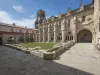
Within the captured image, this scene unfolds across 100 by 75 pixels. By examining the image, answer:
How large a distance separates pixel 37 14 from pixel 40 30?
17091 millimetres

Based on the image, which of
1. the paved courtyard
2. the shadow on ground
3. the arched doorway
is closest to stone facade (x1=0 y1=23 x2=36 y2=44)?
the arched doorway

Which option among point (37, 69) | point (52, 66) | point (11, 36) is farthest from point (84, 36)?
point (11, 36)

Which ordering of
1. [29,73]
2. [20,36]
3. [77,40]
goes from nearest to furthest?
1. [29,73]
2. [77,40]
3. [20,36]

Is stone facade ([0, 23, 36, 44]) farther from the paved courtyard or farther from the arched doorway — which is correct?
the paved courtyard

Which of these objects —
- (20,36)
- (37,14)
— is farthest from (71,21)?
(37,14)

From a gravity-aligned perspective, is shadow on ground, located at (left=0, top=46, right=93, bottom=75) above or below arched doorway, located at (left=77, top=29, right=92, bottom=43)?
below

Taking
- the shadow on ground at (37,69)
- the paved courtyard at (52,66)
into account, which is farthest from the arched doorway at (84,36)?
the shadow on ground at (37,69)

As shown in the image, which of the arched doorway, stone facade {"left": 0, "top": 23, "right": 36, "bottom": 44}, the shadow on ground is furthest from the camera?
stone facade {"left": 0, "top": 23, "right": 36, "bottom": 44}

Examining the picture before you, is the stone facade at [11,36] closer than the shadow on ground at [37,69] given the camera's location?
No

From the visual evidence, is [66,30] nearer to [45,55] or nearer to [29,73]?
[45,55]

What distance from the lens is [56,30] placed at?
1222 inches

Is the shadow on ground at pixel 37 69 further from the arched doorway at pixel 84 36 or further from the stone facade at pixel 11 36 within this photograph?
the stone facade at pixel 11 36

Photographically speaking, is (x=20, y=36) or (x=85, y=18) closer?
(x=85, y=18)

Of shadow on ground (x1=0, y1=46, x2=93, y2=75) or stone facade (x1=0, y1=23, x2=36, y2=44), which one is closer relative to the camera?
shadow on ground (x1=0, y1=46, x2=93, y2=75)
